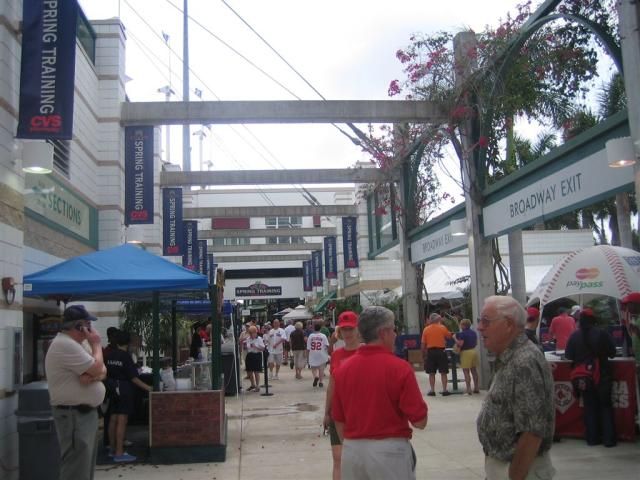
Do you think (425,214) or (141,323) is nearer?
(141,323)

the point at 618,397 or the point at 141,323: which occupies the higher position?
the point at 141,323

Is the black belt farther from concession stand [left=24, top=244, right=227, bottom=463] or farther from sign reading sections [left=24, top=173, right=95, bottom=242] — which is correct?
sign reading sections [left=24, top=173, right=95, bottom=242]

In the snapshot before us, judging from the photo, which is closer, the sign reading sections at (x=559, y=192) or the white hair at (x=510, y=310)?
the white hair at (x=510, y=310)

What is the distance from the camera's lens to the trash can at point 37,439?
7305mm

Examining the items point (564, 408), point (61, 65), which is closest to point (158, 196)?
point (61, 65)

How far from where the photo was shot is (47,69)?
843 cm

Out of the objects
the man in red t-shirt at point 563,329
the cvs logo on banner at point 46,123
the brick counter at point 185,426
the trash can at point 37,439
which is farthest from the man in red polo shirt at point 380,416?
the man in red t-shirt at point 563,329

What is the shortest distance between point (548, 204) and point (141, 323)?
8671 millimetres

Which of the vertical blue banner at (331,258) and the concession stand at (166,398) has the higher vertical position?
the vertical blue banner at (331,258)

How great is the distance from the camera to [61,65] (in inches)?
334

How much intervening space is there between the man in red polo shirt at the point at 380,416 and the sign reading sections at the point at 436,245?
12190 millimetres

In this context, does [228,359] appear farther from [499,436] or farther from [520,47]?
[499,436]

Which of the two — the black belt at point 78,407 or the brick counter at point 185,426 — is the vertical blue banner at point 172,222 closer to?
the brick counter at point 185,426

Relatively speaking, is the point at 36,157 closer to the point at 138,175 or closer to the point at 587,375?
the point at 138,175
